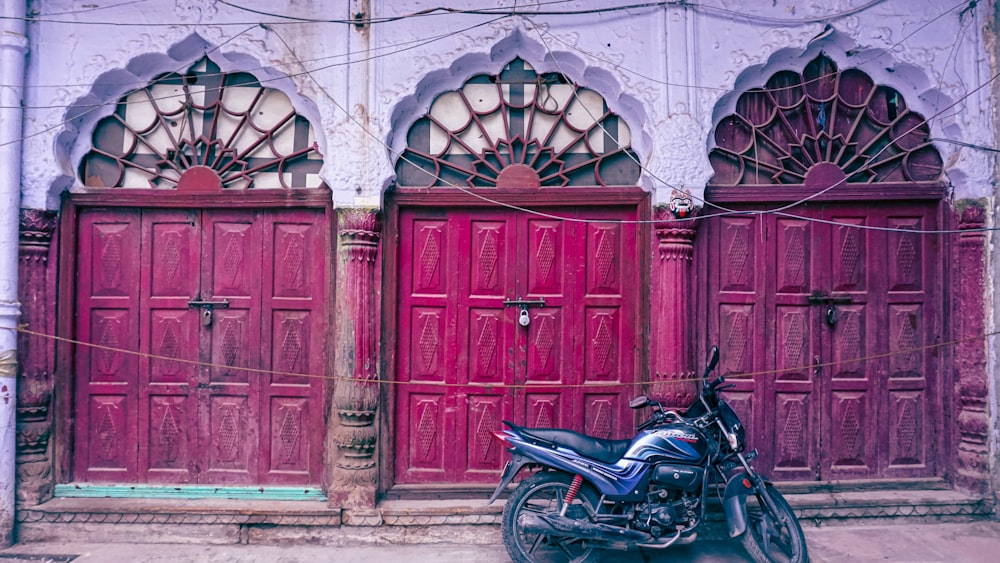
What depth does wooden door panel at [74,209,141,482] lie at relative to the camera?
465cm

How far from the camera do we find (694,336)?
4.56 metres

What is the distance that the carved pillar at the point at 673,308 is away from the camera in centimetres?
444

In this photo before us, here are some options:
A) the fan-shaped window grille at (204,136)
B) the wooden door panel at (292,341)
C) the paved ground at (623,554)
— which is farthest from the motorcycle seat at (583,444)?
the fan-shaped window grille at (204,136)

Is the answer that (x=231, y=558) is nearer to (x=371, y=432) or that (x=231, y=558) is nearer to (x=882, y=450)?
(x=371, y=432)

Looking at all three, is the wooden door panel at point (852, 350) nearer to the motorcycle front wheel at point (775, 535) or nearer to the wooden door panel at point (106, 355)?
the motorcycle front wheel at point (775, 535)

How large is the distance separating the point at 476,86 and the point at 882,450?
4.12m

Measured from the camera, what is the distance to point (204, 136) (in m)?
4.70

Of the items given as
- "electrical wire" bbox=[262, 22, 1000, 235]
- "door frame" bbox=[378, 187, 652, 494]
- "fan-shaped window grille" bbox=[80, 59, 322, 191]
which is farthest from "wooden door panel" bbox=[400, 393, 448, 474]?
"fan-shaped window grille" bbox=[80, 59, 322, 191]

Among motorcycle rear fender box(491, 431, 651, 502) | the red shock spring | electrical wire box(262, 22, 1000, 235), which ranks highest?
electrical wire box(262, 22, 1000, 235)

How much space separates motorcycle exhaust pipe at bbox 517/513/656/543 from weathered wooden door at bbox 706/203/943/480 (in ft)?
5.11

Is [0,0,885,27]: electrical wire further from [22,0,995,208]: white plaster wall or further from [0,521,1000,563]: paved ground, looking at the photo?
[0,521,1000,563]: paved ground

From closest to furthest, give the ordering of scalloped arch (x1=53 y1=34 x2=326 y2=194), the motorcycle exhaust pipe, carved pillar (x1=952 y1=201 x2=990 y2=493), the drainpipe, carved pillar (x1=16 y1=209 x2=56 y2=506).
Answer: the motorcycle exhaust pipe
the drainpipe
carved pillar (x1=16 y1=209 x2=56 y2=506)
carved pillar (x1=952 y1=201 x2=990 y2=493)
scalloped arch (x1=53 y1=34 x2=326 y2=194)

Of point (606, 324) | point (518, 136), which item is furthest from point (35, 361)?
point (606, 324)

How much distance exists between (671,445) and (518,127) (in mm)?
2536
